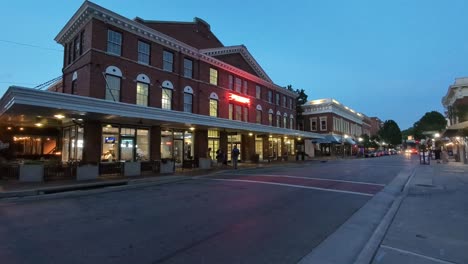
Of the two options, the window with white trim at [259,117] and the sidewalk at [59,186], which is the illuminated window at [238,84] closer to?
the window with white trim at [259,117]

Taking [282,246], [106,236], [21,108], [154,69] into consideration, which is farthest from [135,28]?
[282,246]

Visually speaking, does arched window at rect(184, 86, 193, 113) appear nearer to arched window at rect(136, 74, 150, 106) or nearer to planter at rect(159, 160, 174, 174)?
arched window at rect(136, 74, 150, 106)

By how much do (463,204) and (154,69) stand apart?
2042 cm

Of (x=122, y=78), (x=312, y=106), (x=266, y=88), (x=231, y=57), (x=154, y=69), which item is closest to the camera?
(x=122, y=78)

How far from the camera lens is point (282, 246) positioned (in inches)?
211

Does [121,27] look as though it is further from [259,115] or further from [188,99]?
[259,115]

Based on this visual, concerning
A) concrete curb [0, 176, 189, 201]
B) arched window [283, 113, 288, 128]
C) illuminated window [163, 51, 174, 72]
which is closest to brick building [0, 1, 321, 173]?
illuminated window [163, 51, 174, 72]

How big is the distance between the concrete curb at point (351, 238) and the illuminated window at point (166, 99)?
17.7 m

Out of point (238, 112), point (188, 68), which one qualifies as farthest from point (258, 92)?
point (188, 68)

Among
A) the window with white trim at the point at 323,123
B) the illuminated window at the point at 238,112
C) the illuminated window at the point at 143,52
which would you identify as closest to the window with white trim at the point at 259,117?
the illuminated window at the point at 238,112

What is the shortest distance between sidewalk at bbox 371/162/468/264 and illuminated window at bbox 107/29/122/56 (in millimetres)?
19270

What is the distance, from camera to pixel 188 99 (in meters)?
25.7

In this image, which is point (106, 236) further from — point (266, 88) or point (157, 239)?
point (266, 88)

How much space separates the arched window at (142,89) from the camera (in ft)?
70.9
